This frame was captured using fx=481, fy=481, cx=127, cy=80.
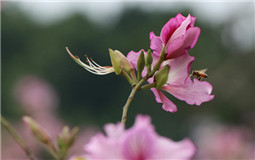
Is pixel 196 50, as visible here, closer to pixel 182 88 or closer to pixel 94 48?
pixel 94 48

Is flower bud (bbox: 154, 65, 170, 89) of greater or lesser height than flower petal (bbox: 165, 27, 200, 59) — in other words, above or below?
below

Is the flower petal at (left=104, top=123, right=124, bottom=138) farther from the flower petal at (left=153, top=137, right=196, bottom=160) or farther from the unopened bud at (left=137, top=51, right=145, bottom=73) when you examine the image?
the unopened bud at (left=137, top=51, right=145, bottom=73)

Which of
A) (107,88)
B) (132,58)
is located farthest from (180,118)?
(132,58)

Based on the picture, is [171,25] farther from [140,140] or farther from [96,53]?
[96,53]

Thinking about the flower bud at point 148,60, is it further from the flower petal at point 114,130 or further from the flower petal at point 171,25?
the flower petal at point 114,130

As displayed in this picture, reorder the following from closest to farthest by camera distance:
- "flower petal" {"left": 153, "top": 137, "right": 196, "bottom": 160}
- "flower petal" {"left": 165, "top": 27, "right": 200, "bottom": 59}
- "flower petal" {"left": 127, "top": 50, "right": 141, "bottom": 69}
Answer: "flower petal" {"left": 153, "top": 137, "right": 196, "bottom": 160}, "flower petal" {"left": 165, "top": 27, "right": 200, "bottom": 59}, "flower petal" {"left": 127, "top": 50, "right": 141, "bottom": 69}

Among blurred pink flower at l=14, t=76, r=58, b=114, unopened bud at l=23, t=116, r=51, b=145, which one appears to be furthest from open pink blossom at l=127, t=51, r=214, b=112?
blurred pink flower at l=14, t=76, r=58, b=114

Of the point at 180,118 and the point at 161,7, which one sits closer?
the point at 180,118

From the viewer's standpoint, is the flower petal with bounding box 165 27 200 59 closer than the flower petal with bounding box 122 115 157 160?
No
